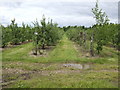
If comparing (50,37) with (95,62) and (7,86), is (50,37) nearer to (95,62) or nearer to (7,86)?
(95,62)

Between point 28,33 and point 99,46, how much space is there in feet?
70.3

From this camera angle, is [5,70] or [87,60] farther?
[87,60]

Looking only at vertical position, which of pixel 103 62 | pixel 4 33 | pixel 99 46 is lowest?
pixel 103 62

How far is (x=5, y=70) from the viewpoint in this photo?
46.9 ft

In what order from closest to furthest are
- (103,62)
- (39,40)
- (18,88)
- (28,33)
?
(18,88)
(103,62)
(39,40)
(28,33)

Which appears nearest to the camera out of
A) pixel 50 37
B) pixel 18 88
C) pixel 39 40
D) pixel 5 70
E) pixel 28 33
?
pixel 18 88

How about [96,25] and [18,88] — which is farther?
[96,25]

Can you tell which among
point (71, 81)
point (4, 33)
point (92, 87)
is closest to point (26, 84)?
point (71, 81)

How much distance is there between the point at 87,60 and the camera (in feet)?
62.8

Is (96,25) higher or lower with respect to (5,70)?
higher

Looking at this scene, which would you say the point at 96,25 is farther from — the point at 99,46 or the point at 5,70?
the point at 5,70

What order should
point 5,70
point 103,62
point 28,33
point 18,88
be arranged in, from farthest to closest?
1. point 28,33
2. point 103,62
3. point 5,70
4. point 18,88

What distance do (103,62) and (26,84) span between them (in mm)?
10770

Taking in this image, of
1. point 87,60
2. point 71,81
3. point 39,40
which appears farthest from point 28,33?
point 71,81
